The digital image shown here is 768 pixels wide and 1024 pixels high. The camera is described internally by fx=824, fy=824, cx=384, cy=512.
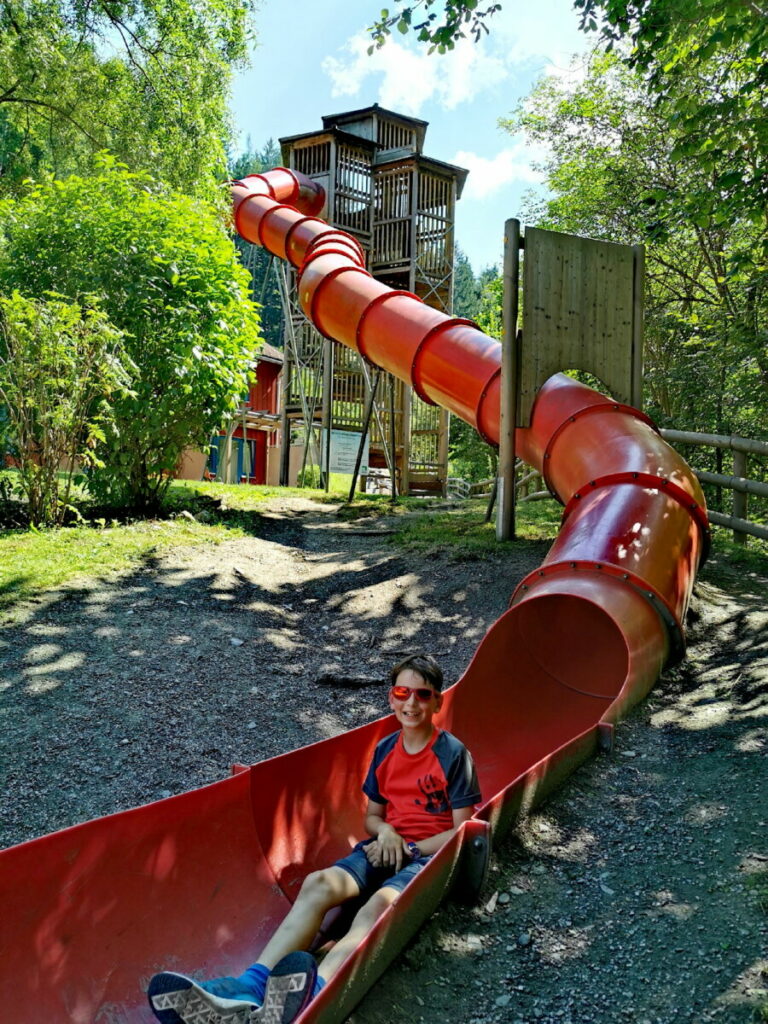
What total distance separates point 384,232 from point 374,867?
18857 mm

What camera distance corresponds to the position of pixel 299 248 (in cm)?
1307

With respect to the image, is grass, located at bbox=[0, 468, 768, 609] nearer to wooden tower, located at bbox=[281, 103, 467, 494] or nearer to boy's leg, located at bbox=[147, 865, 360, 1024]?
boy's leg, located at bbox=[147, 865, 360, 1024]

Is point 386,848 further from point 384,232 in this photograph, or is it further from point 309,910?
point 384,232

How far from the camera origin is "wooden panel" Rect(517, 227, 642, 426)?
7488mm

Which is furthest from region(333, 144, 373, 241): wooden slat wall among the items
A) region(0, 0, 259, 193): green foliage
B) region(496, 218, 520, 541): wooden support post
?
region(496, 218, 520, 541): wooden support post

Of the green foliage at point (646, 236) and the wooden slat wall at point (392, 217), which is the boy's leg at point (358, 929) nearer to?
the green foliage at point (646, 236)

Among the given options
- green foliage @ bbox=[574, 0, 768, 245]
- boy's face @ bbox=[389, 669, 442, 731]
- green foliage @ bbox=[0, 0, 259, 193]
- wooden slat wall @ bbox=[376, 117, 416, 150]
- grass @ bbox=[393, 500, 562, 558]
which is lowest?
boy's face @ bbox=[389, 669, 442, 731]

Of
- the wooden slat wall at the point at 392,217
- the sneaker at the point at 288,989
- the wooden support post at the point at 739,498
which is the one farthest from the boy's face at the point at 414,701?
the wooden slat wall at the point at 392,217

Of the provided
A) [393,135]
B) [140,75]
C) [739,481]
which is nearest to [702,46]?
[739,481]

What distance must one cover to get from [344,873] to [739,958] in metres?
1.18

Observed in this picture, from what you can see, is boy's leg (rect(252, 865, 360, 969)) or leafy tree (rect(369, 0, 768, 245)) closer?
boy's leg (rect(252, 865, 360, 969))

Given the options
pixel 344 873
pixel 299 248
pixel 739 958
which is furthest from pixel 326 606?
pixel 299 248

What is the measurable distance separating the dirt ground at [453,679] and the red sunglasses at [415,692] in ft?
2.17

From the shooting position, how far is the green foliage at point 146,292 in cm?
832
